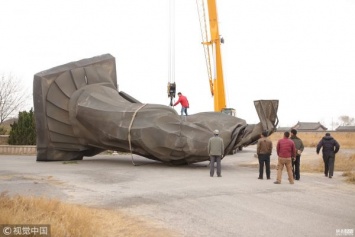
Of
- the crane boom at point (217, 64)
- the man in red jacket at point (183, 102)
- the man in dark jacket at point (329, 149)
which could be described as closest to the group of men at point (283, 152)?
the man in dark jacket at point (329, 149)

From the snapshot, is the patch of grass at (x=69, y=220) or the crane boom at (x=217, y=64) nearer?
the patch of grass at (x=69, y=220)

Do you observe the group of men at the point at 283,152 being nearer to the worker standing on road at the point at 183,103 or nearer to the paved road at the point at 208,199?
the paved road at the point at 208,199

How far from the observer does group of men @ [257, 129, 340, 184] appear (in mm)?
12430

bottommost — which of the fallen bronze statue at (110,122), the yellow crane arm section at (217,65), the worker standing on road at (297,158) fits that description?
the worker standing on road at (297,158)

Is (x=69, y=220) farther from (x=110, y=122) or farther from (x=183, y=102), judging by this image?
(x=183, y=102)

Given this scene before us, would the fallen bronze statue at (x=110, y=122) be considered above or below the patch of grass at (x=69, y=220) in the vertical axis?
above

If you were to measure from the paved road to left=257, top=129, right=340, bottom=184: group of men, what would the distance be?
52 centimetres

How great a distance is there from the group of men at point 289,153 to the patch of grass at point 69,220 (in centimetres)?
668

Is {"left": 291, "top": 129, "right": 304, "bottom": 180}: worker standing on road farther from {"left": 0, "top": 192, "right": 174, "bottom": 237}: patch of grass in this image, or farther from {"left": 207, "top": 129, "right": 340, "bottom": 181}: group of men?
{"left": 0, "top": 192, "right": 174, "bottom": 237}: patch of grass

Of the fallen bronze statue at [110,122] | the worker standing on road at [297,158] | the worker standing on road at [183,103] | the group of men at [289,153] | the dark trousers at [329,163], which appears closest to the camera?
the group of men at [289,153]

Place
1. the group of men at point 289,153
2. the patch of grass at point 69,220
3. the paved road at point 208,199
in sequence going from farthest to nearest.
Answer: the group of men at point 289,153
the paved road at point 208,199
the patch of grass at point 69,220

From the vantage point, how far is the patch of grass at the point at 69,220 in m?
5.35

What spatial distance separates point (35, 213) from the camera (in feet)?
19.3

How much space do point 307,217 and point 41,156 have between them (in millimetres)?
13679
